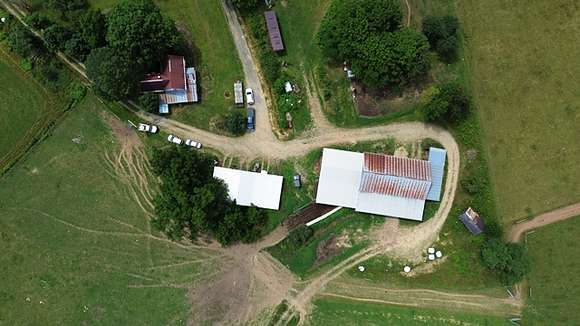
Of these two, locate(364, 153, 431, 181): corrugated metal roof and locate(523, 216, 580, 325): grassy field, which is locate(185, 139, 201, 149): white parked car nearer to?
locate(364, 153, 431, 181): corrugated metal roof

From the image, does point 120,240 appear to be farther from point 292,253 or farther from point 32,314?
point 292,253

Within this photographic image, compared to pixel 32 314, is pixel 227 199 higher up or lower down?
higher up

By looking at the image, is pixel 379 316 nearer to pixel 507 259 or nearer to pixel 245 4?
pixel 507 259

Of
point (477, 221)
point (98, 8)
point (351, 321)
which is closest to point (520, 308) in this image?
point (477, 221)

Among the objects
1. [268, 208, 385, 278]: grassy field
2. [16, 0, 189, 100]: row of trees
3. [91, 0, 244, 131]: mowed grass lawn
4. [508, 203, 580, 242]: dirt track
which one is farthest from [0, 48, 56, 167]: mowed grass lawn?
[508, 203, 580, 242]: dirt track

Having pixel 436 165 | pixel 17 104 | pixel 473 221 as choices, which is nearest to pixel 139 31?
pixel 17 104

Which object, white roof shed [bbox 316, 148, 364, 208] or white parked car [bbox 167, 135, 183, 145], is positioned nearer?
white roof shed [bbox 316, 148, 364, 208]
